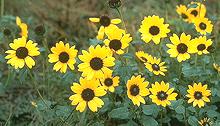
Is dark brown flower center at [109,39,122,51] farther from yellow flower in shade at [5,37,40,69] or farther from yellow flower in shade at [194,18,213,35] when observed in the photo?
yellow flower in shade at [194,18,213,35]

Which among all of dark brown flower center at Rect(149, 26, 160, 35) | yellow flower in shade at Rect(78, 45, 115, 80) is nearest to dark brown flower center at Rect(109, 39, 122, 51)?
yellow flower in shade at Rect(78, 45, 115, 80)

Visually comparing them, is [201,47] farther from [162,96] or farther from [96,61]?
[96,61]

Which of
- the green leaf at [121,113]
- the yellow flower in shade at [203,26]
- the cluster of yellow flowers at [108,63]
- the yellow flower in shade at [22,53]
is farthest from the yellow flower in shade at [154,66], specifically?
the yellow flower in shade at [22,53]

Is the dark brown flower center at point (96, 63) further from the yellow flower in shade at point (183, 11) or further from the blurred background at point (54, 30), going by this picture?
the yellow flower in shade at point (183, 11)

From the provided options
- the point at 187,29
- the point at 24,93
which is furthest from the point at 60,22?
the point at 187,29

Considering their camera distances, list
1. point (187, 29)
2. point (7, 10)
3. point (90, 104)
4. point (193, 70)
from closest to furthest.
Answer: point (90, 104)
point (193, 70)
point (187, 29)
point (7, 10)

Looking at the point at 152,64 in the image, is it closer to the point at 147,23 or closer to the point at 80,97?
the point at 147,23

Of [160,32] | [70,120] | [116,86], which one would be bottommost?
[70,120]

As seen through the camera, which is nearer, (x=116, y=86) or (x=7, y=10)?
(x=116, y=86)
